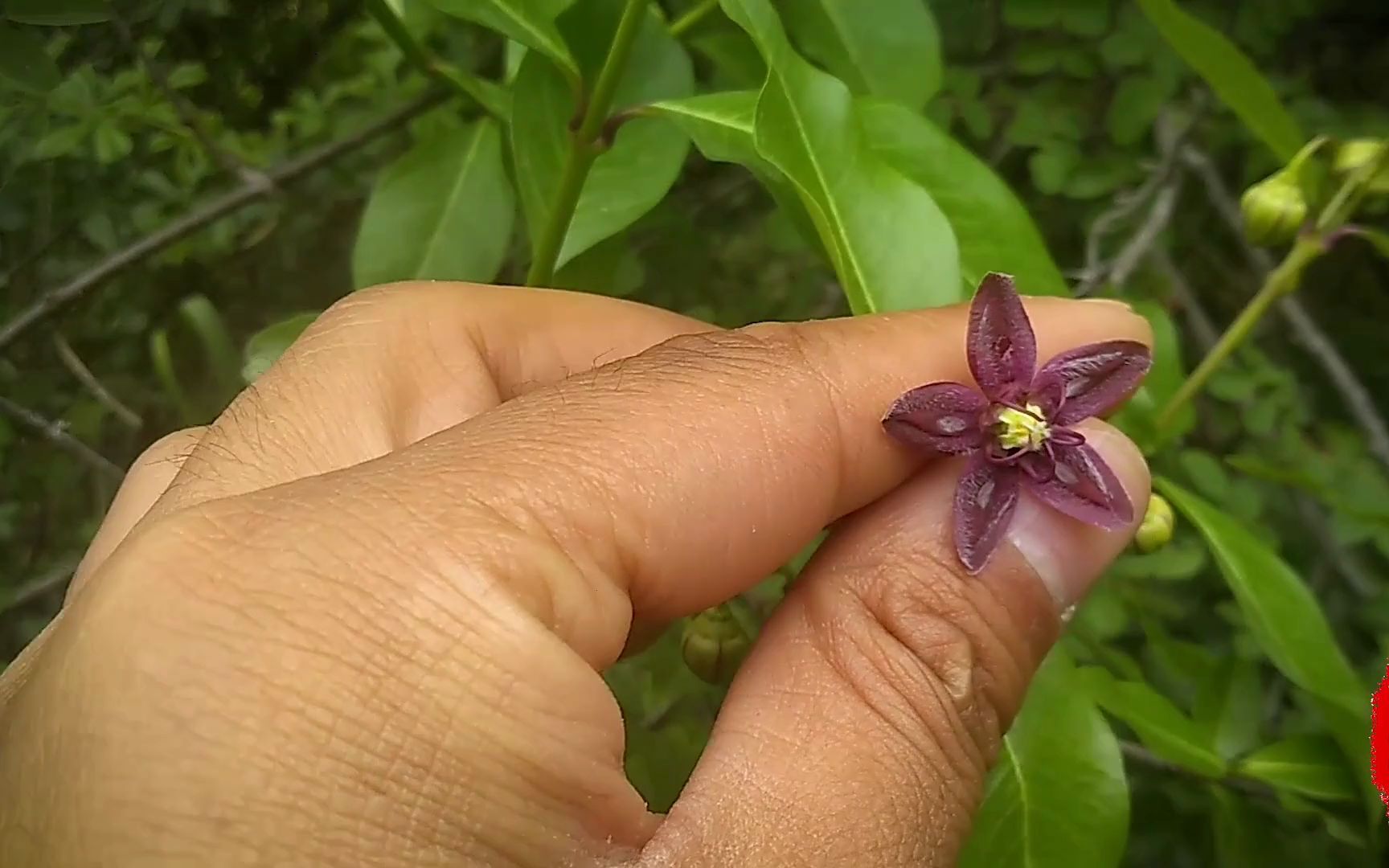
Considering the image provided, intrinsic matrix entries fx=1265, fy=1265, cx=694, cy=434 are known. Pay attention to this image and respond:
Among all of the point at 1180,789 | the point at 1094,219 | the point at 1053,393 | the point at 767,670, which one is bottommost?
the point at 1180,789

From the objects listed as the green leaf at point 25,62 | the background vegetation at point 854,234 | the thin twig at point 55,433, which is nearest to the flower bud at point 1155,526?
the background vegetation at point 854,234

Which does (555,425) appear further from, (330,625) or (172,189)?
(172,189)

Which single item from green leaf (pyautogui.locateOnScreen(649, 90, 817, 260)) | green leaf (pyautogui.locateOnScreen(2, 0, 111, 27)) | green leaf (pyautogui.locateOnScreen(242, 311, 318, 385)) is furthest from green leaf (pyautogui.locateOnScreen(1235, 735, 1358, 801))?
green leaf (pyautogui.locateOnScreen(2, 0, 111, 27))

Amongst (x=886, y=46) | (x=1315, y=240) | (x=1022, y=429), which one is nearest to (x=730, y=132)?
(x=886, y=46)

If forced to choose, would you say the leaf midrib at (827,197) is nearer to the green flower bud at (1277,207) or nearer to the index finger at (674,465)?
the index finger at (674,465)

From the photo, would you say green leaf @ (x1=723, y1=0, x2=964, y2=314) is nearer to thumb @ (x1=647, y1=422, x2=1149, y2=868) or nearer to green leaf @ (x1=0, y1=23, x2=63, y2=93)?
thumb @ (x1=647, y1=422, x2=1149, y2=868)

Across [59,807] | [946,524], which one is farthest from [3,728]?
[946,524]
